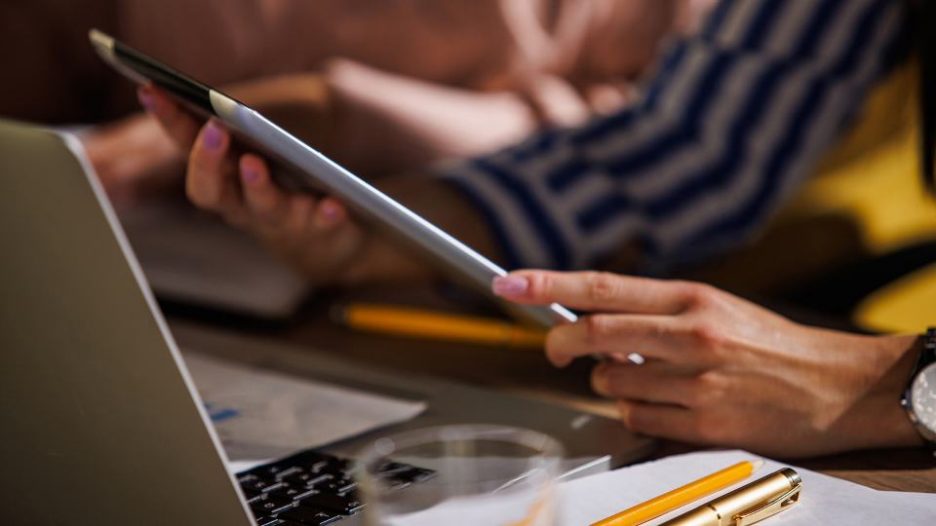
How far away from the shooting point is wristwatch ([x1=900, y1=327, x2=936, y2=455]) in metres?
0.53

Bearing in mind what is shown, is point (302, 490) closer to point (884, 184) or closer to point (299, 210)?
point (299, 210)

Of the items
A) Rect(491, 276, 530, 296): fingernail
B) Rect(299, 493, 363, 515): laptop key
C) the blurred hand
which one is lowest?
Rect(299, 493, 363, 515): laptop key

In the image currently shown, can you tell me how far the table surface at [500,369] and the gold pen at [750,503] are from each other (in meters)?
0.06

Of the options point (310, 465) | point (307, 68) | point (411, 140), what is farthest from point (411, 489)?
point (307, 68)

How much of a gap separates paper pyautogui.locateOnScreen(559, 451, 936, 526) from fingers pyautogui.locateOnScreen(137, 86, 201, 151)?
1.10 ft

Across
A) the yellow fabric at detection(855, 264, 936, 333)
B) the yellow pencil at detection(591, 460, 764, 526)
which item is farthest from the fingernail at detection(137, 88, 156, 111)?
the yellow fabric at detection(855, 264, 936, 333)

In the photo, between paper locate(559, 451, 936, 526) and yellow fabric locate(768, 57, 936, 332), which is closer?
paper locate(559, 451, 936, 526)

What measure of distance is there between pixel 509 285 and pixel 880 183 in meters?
0.75

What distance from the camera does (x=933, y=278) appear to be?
3.42ft

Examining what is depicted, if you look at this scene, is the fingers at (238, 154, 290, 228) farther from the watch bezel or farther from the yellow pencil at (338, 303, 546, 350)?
the watch bezel

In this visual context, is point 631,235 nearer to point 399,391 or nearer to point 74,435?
point 399,391

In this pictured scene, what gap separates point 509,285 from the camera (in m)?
0.51

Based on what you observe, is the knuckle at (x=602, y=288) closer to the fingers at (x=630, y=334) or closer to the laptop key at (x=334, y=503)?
the fingers at (x=630, y=334)

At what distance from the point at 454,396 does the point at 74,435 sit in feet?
0.94
